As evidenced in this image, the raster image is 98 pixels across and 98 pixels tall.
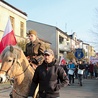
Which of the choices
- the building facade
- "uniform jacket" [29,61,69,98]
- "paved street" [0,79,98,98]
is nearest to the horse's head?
"uniform jacket" [29,61,69,98]

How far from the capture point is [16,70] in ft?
19.5

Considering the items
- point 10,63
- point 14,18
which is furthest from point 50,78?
point 14,18

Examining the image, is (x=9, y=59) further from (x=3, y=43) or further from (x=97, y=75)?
(x=97, y=75)

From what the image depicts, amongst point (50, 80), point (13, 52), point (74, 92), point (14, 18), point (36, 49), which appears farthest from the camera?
point (14, 18)

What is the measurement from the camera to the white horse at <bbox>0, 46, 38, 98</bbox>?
5684 millimetres

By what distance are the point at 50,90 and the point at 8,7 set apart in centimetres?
2688

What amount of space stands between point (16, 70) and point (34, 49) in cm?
117

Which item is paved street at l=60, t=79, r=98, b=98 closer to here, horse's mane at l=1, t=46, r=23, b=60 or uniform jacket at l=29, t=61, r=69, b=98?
horse's mane at l=1, t=46, r=23, b=60

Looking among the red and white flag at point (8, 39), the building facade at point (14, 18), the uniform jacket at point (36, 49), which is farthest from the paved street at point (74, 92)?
the building facade at point (14, 18)

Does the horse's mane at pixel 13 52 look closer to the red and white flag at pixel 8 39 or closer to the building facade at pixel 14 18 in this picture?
the red and white flag at pixel 8 39

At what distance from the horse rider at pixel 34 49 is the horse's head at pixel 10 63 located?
2.93 feet

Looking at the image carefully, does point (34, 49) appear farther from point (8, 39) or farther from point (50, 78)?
point (8, 39)

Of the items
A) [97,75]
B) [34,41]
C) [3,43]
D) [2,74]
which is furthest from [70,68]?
[2,74]

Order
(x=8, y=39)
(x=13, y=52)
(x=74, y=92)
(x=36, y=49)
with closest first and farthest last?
(x=13, y=52)
(x=36, y=49)
(x=8, y=39)
(x=74, y=92)
